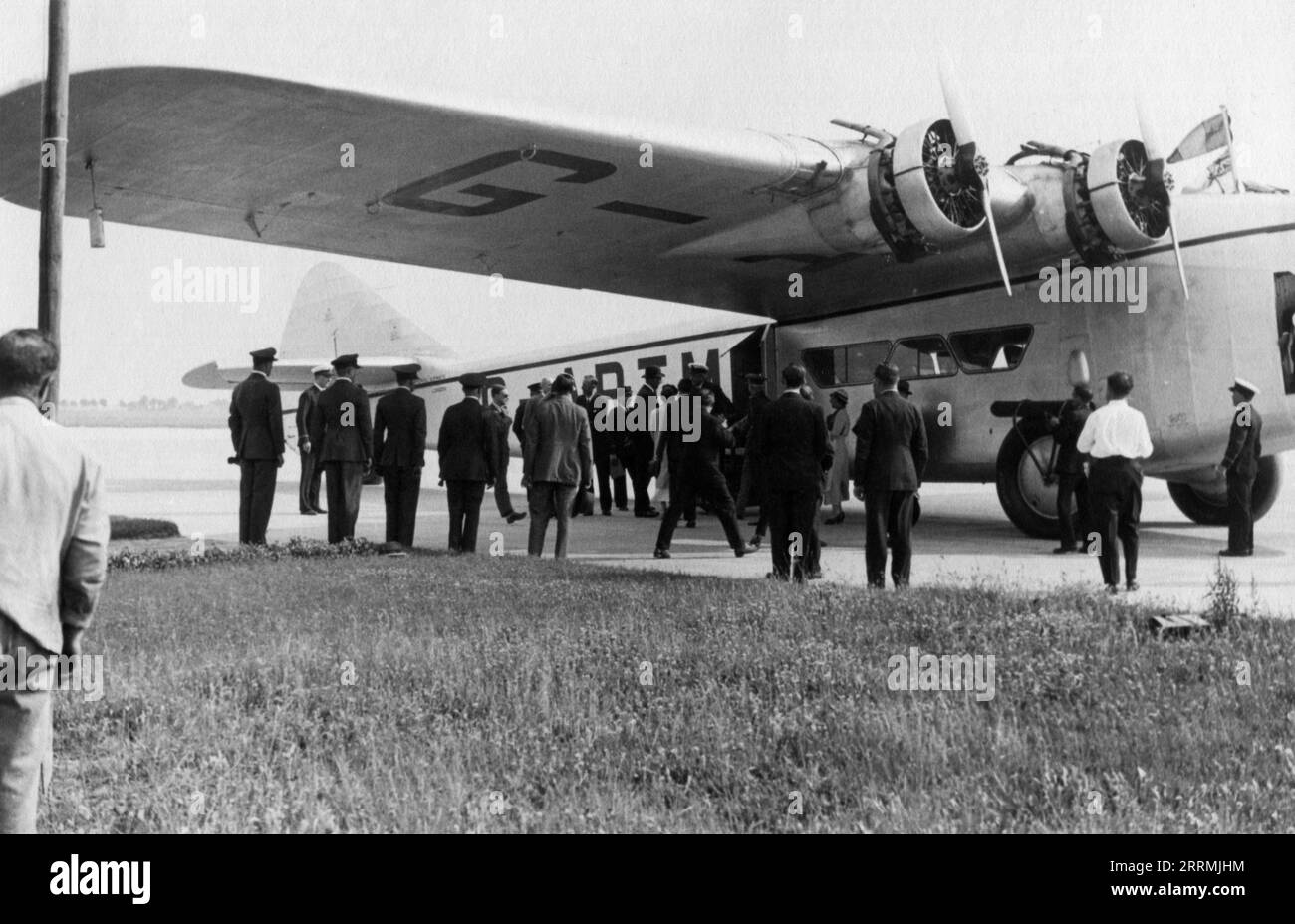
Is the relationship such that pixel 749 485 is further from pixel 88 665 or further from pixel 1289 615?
pixel 88 665

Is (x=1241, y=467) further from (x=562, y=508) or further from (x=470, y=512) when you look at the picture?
(x=470, y=512)

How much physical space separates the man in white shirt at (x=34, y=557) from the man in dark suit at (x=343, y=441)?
302 inches

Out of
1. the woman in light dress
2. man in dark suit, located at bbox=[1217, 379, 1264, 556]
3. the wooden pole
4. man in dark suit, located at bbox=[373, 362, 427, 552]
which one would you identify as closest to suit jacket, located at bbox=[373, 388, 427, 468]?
man in dark suit, located at bbox=[373, 362, 427, 552]

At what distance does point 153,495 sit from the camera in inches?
831

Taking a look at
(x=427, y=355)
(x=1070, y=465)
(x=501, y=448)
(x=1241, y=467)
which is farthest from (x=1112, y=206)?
(x=427, y=355)

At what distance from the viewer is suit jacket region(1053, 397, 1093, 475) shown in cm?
1020

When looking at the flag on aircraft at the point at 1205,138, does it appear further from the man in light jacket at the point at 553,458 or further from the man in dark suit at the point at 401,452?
the man in dark suit at the point at 401,452

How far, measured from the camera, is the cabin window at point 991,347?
11.7 meters

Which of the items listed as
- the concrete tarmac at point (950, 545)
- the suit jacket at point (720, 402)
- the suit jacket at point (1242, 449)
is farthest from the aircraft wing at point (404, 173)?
the suit jacket at point (1242, 449)

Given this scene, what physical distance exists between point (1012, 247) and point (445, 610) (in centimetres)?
732

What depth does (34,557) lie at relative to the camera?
2.73 meters

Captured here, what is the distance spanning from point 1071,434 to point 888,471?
9.50 feet

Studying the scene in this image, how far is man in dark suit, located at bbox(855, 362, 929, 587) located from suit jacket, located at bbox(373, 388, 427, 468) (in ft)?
15.2
